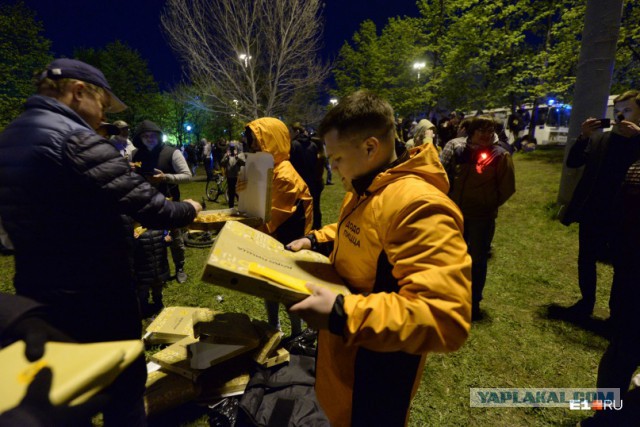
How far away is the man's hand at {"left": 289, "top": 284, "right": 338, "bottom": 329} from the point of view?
115cm

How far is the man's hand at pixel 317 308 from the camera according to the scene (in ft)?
3.77

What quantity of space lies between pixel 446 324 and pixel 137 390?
1.95 m

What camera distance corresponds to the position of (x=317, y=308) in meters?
1.15

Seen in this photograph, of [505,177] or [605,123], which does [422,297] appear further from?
[605,123]

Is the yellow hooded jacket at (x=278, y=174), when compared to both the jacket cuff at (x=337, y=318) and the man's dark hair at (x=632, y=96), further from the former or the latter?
the man's dark hair at (x=632, y=96)

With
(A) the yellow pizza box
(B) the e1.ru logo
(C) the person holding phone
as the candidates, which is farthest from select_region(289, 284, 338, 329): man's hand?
(C) the person holding phone

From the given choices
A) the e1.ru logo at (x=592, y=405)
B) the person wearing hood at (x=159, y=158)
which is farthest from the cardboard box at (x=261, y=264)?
the person wearing hood at (x=159, y=158)

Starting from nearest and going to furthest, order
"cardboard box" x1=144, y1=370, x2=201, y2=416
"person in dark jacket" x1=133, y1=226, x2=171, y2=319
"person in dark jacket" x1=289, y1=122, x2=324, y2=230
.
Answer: "cardboard box" x1=144, y1=370, x2=201, y2=416
"person in dark jacket" x1=133, y1=226, x2=171, y2=319
"person in dark jacket" x1=289, y1=122, x2=324, y2=230

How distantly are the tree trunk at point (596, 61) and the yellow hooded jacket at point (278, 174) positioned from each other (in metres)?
6.28

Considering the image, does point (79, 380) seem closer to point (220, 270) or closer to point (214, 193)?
point (220, 270)

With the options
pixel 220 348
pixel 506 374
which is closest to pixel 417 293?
pixel 220 348

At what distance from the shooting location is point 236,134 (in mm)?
38844

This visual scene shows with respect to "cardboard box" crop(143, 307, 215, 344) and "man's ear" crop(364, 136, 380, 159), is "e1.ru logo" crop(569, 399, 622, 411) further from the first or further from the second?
"cardboard box" crop(143, 307, 215, 344)

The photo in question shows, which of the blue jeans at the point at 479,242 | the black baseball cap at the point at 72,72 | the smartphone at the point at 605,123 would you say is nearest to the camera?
the black baseball cap at the point at 72,72
